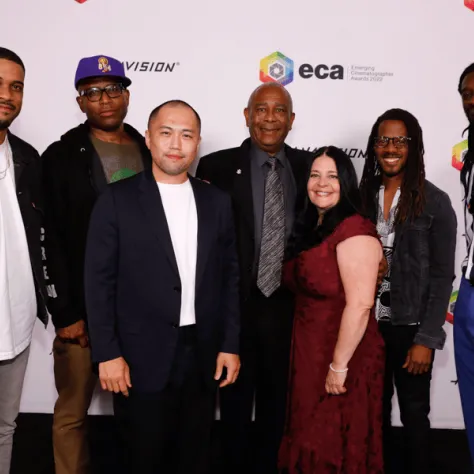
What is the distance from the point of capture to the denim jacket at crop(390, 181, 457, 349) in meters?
2.37

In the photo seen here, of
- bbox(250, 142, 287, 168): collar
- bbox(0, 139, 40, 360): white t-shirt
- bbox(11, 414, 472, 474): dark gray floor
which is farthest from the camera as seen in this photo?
bbox(11, 414, 472, 474): dark gray floor

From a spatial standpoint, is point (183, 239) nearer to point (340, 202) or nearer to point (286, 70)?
point (340, 202)

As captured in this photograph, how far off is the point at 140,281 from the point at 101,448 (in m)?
1.73

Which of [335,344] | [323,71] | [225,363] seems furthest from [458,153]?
[225,363]

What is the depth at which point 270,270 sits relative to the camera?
251 centimetres

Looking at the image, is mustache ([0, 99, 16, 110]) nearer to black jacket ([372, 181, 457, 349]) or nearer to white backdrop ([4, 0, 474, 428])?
white backdrop ([4, 0, 474, 428])

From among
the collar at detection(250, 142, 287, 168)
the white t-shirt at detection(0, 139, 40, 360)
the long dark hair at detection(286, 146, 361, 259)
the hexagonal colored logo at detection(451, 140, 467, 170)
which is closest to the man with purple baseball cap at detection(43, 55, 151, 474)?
the white t-shirt at detection(0, 139, 40, 360)

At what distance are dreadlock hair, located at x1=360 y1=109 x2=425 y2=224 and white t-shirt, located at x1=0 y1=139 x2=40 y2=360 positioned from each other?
1620mm

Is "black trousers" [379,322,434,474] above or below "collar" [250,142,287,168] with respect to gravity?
below

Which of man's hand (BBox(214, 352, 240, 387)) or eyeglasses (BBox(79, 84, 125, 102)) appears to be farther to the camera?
eyeglasses (BBox(79, 84, 125, 102))

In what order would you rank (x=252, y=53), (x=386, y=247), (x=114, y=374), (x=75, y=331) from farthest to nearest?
1. (x=252, y=53)
2. (x=386, y=247)
3. (x=75, y=331)
4. (x=114, y=374)

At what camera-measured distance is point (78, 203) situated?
233 cm

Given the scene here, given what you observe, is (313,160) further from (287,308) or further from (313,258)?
(287,308)

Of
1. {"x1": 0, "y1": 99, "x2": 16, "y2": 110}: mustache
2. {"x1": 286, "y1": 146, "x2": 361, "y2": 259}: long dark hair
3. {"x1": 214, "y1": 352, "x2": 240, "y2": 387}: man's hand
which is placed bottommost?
{"x1": 214, "y1": 352, "x2": 240, "y2": 387}: man's hand
